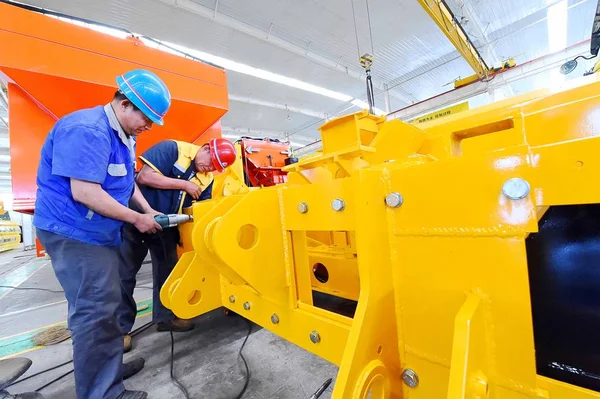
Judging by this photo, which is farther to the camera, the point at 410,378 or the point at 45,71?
the point at 45,71

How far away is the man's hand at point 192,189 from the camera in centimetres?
230

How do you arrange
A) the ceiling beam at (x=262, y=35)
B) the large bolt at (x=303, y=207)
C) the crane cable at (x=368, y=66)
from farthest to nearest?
the ceiling beam at (x=262, y=35) → the crane cable at (x=368, y=66) → the large bolt at (x=303, y=207)

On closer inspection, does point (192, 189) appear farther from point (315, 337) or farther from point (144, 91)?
point (315, 337)

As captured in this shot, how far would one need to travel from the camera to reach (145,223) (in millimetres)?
1618

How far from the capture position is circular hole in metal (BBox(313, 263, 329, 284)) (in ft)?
5.66

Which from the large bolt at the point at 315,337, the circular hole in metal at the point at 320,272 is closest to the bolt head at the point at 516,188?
the large bolt at the point at 315,337

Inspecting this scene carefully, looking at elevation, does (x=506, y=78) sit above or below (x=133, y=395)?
above

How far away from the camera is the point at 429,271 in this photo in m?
0.78

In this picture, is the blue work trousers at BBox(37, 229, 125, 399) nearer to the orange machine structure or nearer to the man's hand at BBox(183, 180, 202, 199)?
the man's hand at BBox(183, 180, 202, 199)

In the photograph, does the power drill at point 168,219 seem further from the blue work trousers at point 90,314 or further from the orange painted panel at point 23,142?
the orange painted panel at point 23,142

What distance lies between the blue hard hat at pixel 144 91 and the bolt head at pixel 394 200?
144 centimetres

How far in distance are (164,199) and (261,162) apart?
2056mm

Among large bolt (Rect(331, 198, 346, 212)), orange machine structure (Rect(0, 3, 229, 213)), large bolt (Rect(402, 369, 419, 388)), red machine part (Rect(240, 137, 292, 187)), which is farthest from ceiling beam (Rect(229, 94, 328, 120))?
large bolt (Rect(402, 369, 419, 388))

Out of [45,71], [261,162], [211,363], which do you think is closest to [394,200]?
[211,363]
